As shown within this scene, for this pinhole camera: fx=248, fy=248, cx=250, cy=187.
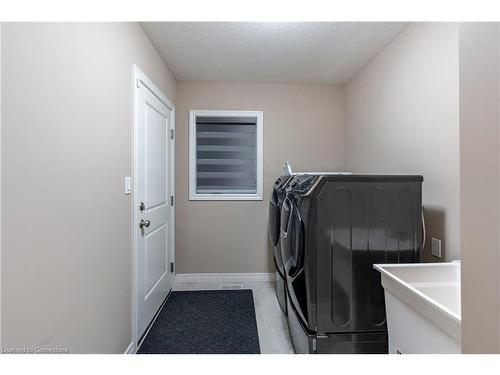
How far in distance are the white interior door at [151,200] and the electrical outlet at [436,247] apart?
6.52 feet

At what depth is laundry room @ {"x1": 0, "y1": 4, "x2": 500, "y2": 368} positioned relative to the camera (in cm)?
78

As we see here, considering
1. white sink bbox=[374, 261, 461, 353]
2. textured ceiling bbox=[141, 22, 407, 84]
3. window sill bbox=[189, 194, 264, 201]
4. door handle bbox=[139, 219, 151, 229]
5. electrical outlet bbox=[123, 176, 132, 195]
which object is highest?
textured ceiling bbox=[141, 22, 407, 84]

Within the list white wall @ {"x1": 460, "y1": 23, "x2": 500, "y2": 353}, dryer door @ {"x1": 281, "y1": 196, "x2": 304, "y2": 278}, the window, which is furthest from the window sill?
white wall @ {"x1": 460, "y1": 23, "x2": 500, "y2": 353}

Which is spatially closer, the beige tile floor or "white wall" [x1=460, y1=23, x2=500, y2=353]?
"white wall" [x1=460, y1=23, x2=500, y2=353]

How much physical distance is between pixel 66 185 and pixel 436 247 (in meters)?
2.06

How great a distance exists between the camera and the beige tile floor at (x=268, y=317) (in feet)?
5.90

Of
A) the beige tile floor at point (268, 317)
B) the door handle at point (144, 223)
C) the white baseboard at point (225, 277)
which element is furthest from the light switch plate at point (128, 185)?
the white baseboard at point (225, 277)

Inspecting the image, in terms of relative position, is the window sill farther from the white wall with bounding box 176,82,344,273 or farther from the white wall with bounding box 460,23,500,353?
the white wall with bounding box 460,23,500,353

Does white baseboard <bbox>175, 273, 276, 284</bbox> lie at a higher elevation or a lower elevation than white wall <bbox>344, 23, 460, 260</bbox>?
lower

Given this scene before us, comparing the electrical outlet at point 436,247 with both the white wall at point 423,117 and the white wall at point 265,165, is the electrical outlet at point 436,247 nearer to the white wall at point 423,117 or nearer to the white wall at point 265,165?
the white wall at point 423,117

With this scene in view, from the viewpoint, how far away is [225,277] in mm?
2938

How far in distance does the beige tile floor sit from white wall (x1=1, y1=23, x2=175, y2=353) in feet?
3.26
